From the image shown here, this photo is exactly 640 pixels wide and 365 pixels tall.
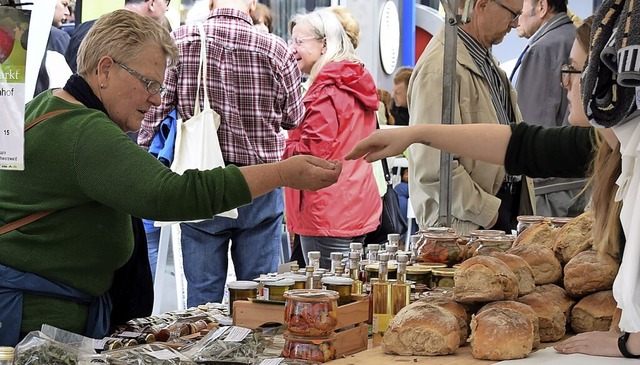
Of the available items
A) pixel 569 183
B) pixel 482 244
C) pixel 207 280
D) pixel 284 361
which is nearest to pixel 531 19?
pixel 569 183

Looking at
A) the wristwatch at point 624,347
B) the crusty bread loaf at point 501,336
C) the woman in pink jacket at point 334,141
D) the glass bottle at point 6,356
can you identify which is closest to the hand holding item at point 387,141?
the crusty bread loaf at point 501,336

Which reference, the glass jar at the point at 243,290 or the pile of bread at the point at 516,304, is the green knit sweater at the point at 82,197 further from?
the pile of bread at the point at 516,304

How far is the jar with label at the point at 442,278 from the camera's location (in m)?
2.56

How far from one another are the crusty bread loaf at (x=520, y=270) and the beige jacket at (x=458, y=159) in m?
1.29

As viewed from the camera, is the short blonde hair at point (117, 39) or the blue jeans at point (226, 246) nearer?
the short blonde hair at point (117, 39)

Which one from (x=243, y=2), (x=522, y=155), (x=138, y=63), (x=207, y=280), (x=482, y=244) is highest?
Result: (x=243, y=2)

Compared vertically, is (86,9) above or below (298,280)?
above

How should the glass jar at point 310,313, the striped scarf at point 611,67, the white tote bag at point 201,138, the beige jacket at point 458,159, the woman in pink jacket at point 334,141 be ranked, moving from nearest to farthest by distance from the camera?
the striped scarf at point 611,67, the glass jar at point 310,313, the beige jacket at point 458,159, the white tote bag at point 201,138, the woman in pink jacket at point 334,141

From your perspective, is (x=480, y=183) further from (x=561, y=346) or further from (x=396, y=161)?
(x=396, y=161)

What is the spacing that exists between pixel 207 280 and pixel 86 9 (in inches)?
76.1

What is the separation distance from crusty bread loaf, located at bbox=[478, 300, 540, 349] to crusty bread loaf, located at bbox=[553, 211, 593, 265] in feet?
1.23

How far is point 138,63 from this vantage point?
2531mm

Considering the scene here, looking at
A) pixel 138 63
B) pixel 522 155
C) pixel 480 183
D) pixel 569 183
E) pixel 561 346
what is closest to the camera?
pixel 561 346

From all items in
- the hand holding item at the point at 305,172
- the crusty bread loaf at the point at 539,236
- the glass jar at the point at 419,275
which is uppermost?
the hand holding item at the point at 305,172
